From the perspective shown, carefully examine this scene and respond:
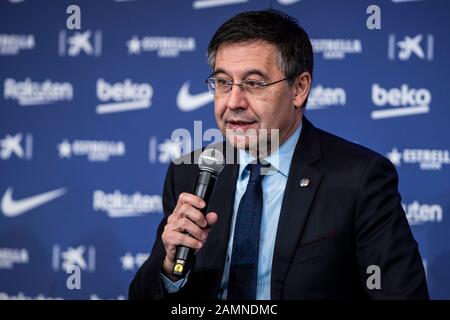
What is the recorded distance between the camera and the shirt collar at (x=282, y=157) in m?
1.91

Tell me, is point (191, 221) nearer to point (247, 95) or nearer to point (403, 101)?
Answer: point (247, 95)

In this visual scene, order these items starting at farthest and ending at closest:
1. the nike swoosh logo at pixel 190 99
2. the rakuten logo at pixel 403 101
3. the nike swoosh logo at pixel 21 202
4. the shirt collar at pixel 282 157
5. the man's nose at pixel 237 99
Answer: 1. the nike swoosh logo at pixel 21 202
2. the nike swoosh logo at pixel 190 99
3. the rakuten logo at pixel 403 101
4. the shirt collar at pixel 282 157
5. the man's nose at pixel 237 99

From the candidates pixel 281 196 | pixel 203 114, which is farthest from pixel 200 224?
pixel 203 114

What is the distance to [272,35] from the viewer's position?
1.87 metres

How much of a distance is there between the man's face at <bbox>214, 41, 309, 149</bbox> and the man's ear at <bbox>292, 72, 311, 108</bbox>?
86 mm

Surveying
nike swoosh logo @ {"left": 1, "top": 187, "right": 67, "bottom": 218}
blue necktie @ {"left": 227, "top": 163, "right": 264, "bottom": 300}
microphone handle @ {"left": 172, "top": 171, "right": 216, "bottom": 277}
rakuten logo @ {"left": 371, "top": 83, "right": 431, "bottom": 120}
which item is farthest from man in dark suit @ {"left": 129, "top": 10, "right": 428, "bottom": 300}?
nike swoosh logo @ {"left": 1, "top": 187, "right": 67, "bottom": 218}

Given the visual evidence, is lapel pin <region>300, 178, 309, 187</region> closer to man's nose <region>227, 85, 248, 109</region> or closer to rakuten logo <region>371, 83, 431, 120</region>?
man's nose <region>227, 85, 248, 109</region>

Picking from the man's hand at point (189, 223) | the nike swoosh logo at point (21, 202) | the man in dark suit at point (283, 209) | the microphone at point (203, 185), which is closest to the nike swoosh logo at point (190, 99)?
the nike swoosh logo at point (21, 202)

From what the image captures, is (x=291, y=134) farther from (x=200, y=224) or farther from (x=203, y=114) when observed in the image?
(x=203, y=114)

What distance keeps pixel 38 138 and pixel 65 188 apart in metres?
0.30

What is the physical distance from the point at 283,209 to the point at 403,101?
138 cm

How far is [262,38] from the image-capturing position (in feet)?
6.11

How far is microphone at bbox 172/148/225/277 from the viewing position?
1.50 meters

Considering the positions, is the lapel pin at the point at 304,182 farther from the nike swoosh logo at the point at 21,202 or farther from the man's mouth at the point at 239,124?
the nike swoosh logo at the point at 21,202
